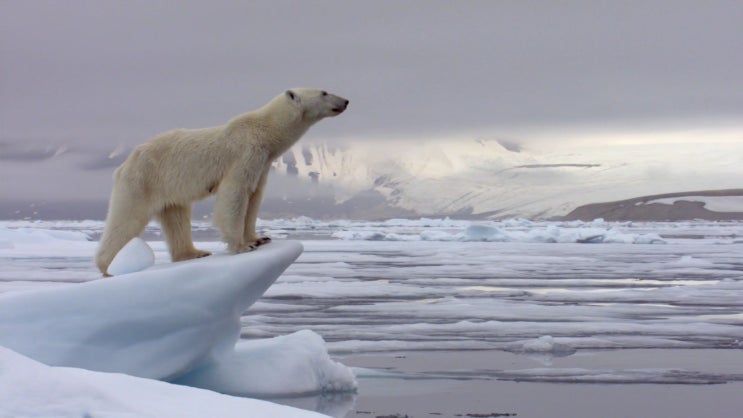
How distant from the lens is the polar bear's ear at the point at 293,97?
5020 millimetres

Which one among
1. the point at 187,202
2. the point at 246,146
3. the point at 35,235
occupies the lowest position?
the point at 35,235

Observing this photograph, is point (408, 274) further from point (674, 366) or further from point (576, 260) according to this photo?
point (674, 366)

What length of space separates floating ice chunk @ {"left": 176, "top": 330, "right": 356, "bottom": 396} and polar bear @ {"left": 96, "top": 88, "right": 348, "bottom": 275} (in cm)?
61

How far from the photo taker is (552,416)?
4.25 metres

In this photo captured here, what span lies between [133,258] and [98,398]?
215 cm

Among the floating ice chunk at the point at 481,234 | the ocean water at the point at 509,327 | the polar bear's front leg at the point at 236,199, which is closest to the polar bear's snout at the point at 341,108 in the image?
the polar bear's front leg at the point at 236,199

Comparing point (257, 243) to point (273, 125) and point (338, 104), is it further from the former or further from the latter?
point (338, 104)

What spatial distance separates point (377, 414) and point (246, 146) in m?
1.59

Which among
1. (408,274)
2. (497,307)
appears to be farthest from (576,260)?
(497,307)

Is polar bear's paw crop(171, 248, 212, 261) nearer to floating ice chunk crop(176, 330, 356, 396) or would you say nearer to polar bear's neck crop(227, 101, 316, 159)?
floating ice chunk crop(176, 330, 356, 396)

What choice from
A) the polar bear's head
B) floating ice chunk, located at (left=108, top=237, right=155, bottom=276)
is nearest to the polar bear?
the polar bear's head

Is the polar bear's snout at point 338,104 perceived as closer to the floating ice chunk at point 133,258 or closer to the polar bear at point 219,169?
the polar bear at point 219,169

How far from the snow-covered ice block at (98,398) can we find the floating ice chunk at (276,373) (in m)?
1.78

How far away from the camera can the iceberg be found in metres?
4.20
